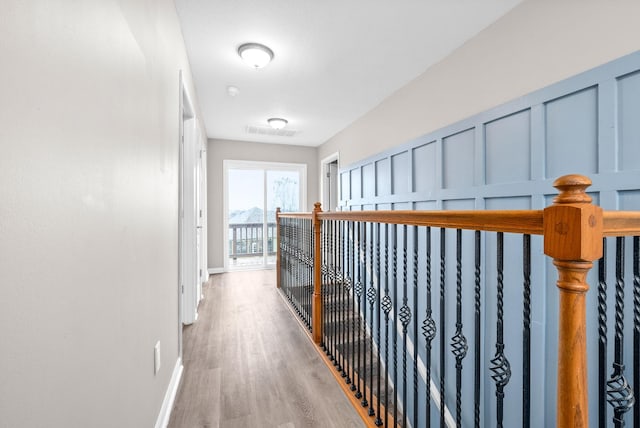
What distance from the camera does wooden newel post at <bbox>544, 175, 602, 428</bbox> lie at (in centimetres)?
61

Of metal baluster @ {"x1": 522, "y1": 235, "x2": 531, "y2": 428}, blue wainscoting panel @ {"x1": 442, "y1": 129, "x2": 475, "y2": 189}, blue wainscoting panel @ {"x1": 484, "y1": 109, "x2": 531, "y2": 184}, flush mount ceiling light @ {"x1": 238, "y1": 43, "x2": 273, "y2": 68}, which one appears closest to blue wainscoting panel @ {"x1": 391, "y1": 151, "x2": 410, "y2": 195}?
blue wainscoting panel @ {"x1": 442, "y1": 129, "x2": 475, "y2": 189}

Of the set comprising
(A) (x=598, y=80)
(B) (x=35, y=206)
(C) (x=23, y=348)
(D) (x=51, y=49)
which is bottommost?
(C) (x=23, y=348)

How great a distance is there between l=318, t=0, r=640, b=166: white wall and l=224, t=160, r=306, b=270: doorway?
119 inches

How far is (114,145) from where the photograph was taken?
0.95 m

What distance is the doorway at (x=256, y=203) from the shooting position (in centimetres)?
555

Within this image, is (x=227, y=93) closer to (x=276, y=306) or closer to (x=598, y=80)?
(x=276, y=306)

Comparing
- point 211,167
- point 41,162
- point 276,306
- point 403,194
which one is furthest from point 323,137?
point 41,162

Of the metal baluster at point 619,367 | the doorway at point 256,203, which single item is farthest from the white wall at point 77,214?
the doorway at point 256,203

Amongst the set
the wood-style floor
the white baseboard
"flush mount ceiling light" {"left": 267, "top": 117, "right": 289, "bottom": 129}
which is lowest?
the wood-style floor

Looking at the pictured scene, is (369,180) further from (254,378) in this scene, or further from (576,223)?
(576,223)

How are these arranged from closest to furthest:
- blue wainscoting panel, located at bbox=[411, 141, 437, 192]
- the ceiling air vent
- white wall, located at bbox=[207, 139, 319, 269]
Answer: blue wainscoting panel, located at bbox=[411, 141, 437, 192]
the ceiling air vent
white wall, located at bbox=[207, 139, 319, 269]

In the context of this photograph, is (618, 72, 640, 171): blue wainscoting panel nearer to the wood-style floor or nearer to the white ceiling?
the white ceiling

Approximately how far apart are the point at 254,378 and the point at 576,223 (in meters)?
1.96

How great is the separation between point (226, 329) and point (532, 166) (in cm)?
279
